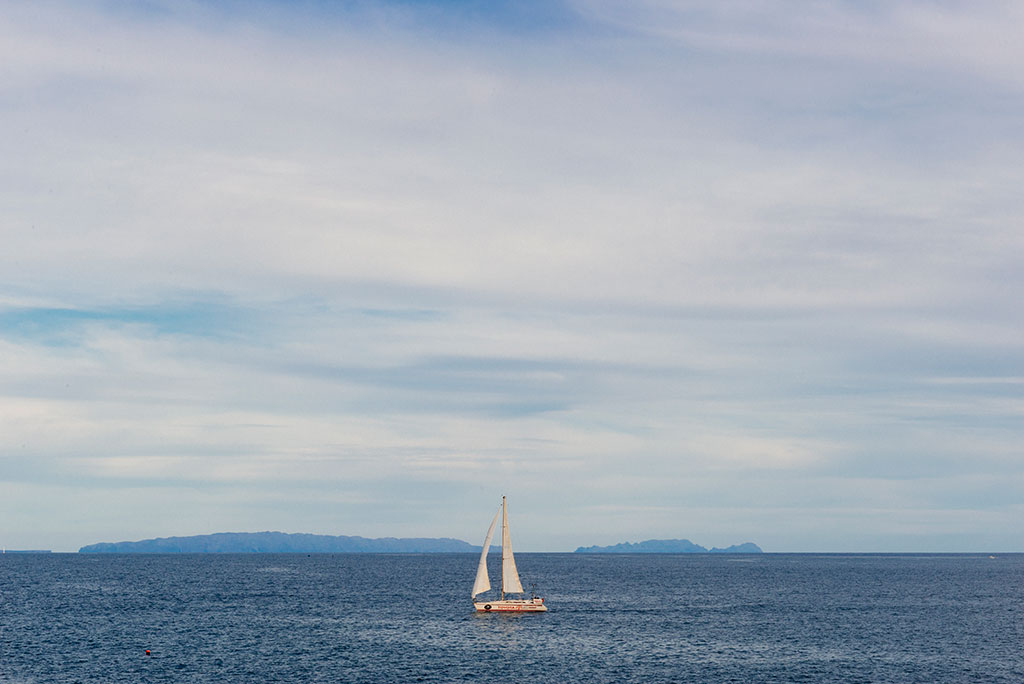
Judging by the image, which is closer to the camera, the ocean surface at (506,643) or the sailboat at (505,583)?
the ocean surface at (506,643)

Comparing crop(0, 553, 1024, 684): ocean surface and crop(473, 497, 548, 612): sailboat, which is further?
crop(473, 497, 548, 612): sailboat

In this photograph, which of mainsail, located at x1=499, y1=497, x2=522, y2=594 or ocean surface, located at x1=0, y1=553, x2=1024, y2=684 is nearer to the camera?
ocean surface, located at x1=0, y1=553, x2=1024, y2=684

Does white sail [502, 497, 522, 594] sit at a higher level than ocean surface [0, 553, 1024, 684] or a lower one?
higher

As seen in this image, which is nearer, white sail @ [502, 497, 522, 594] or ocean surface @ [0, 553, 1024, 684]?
ocean surface @ [0, 553, 1024, 684]

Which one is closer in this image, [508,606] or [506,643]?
[506,643]

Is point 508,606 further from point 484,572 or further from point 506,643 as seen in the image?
point 506,643

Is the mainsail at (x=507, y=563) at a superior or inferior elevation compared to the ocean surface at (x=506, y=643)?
superior

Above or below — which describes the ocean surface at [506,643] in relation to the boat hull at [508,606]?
below

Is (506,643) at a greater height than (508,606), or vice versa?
(508,606)

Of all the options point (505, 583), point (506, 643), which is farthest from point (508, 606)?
point (506, 643)

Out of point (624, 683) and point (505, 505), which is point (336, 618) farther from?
point (624, 683)

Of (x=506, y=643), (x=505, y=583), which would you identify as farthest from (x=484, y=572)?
(x=506, y=643)

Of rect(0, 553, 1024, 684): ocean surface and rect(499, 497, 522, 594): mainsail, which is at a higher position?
rect(499, 497, 522, 594): mainsail

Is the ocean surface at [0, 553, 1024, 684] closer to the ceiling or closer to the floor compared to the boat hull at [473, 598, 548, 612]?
closer to the floor
